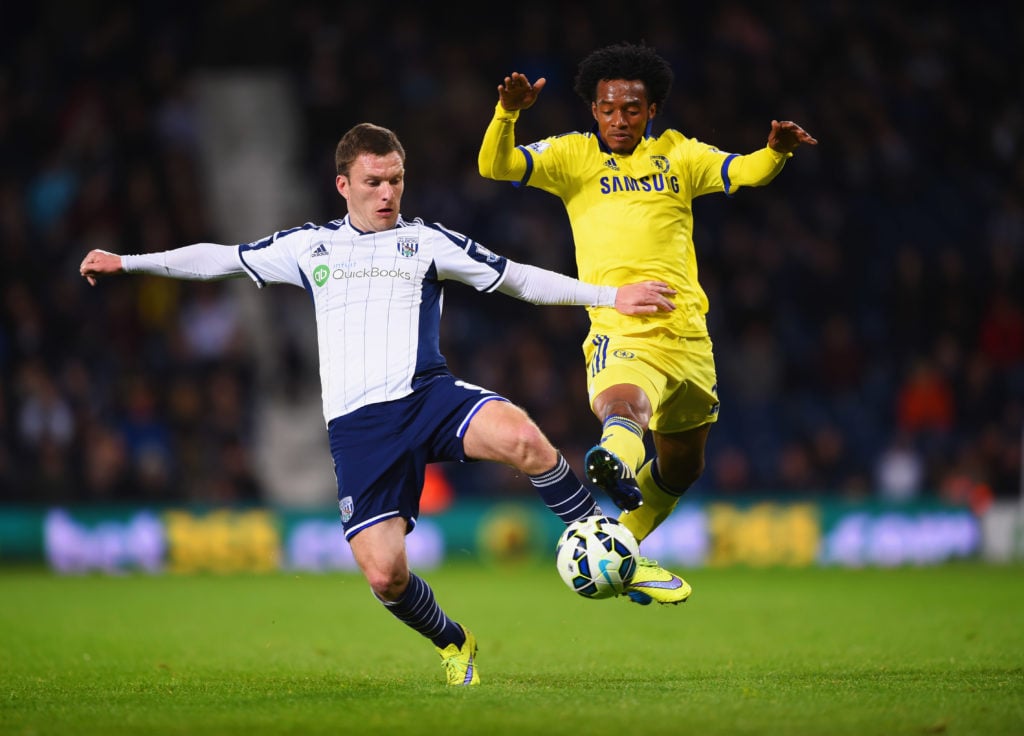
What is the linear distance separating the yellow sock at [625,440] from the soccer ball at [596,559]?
0.35 meters

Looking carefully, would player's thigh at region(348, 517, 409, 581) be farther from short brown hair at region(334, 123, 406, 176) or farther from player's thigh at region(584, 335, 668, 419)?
short brown hair at region(334, 123, 406, 176)

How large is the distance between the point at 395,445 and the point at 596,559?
3.55ft

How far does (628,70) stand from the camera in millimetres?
7801

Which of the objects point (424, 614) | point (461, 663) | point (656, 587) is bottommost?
point (461, 663)

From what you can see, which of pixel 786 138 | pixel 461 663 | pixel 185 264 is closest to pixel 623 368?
pixel 786 138

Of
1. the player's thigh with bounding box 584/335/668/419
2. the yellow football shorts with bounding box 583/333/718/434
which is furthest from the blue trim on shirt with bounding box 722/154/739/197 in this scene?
the player's thigh with bounding box 584/335/668/419

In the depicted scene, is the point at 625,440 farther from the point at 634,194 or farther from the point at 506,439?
the point at 634,194

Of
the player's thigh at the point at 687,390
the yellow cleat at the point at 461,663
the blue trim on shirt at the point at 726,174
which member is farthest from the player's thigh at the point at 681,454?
the yellow cleat at the point at 461,663

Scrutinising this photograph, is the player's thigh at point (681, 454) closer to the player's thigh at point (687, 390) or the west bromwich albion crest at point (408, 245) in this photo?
the player's thigh at point (687, 390)

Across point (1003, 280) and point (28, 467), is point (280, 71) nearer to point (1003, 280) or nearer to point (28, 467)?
point (28, 467)

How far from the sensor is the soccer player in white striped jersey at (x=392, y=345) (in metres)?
6.63

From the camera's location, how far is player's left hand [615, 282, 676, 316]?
6.48m

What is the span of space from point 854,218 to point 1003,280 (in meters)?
2.33

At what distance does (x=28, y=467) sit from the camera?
16547 mm
